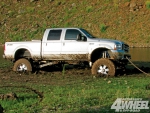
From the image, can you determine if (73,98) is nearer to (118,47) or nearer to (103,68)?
(103,68)

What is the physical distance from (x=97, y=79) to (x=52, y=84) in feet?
6.51

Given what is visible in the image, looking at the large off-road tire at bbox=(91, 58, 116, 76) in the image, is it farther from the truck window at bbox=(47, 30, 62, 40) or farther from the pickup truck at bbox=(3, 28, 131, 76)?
the truck window at bbox=(47, 30, 62, 40)

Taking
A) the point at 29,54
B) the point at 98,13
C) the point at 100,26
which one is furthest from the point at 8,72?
the point at 98,13

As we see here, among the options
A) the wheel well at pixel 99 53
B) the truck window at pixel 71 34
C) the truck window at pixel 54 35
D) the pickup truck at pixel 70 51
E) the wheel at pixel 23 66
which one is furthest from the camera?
the wheel at pixel 23 66

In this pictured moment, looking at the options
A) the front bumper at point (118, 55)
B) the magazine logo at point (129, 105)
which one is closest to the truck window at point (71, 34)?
the front bumper at point (118, 55)

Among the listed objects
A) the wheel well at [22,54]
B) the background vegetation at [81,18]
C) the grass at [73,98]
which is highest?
the background vegetation at [81,18]

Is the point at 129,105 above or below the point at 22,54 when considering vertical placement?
below

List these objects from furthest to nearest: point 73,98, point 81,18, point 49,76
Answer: point 81,18
point 49,76
point 73,98

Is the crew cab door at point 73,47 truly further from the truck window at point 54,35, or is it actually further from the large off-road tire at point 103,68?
the large off-road tire at point 103,68

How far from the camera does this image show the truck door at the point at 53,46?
56.1ft

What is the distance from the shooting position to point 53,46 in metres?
17.2

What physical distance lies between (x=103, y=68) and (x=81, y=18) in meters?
27.3

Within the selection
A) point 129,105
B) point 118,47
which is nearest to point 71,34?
point 118,47

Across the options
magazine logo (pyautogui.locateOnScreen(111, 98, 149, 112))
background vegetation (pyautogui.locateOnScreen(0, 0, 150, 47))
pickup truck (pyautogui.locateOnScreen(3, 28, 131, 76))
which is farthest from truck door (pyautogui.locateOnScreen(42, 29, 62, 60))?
background vegetation (pyautogui.locateOnScreen(0, 0, 150, 47))
